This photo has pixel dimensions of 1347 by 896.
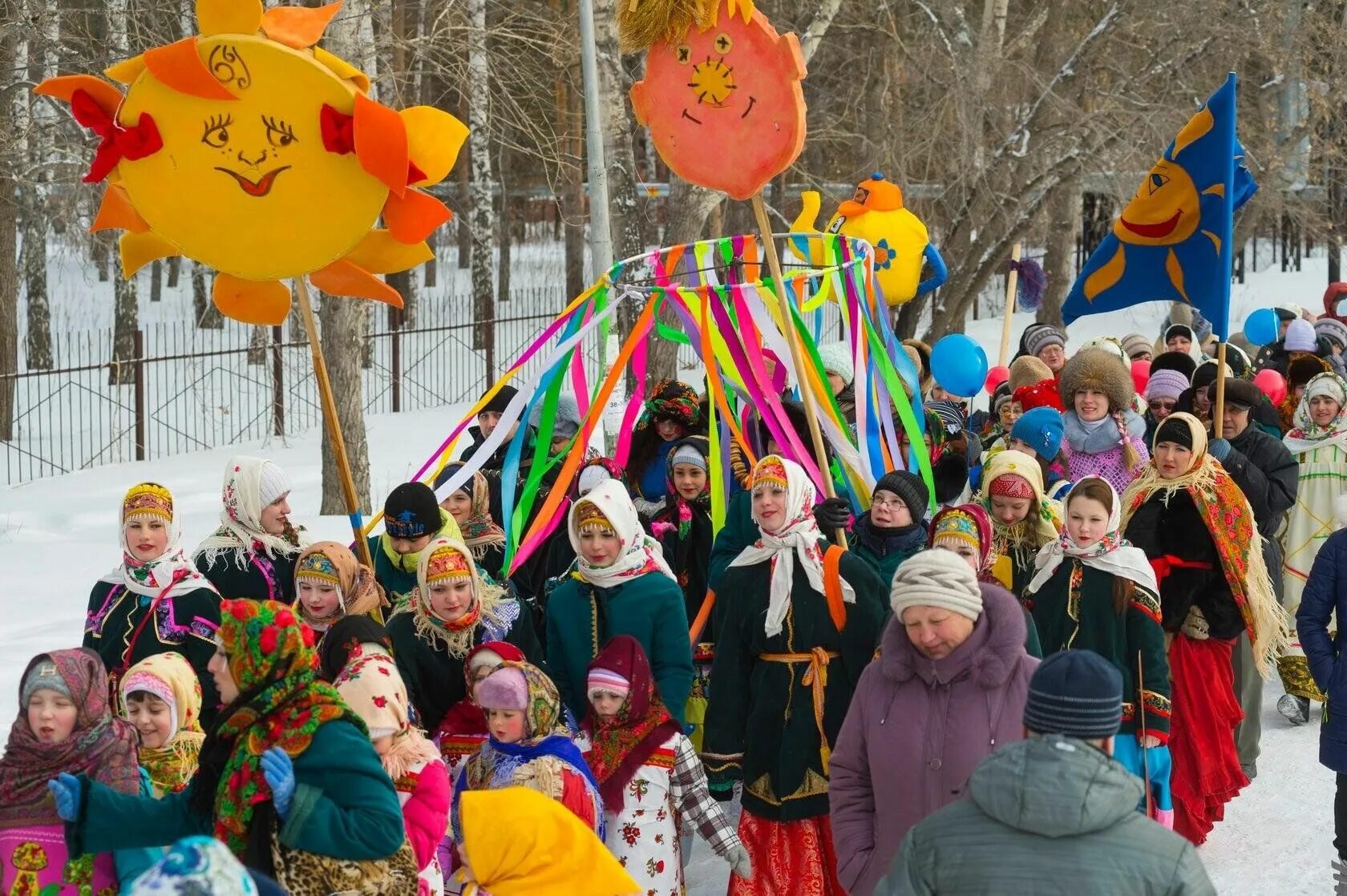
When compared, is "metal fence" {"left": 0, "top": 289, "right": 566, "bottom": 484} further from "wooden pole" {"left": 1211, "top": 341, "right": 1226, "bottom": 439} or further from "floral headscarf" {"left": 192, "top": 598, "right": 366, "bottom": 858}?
"floral headscarf" {"left": 192, "top": 598, "right": 366, "bottom": 858}

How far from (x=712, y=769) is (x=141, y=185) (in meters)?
2.62

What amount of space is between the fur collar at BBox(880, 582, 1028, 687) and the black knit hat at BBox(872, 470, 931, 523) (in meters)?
1.75

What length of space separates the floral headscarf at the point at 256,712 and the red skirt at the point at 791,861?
223 cm

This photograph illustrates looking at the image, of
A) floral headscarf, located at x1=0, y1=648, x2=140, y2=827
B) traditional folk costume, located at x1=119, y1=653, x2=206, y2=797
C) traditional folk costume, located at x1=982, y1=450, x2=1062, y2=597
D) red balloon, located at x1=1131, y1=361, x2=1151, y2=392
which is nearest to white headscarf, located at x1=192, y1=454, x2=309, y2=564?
traditional folk costume, located at x1=119, y1=653, x2=206, y2=797

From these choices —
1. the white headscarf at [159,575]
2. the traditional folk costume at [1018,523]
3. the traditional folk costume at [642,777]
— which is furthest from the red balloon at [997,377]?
the white headscarf at [159,575]

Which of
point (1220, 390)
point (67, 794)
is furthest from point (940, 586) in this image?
point (1220, 390)

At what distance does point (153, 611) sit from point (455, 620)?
984mm

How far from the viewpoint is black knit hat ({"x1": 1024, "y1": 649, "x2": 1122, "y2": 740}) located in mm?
3430

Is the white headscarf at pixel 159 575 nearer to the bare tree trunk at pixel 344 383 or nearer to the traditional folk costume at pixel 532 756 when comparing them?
the traditional folk costume at pixel 532 756

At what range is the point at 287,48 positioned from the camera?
552 centimetres

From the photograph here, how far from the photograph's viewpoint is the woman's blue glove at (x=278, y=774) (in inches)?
145

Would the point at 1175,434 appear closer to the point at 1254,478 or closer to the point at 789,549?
the point at 1254,478

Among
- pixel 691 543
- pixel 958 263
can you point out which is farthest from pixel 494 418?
pixel 958 263

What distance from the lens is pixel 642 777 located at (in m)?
5.37
